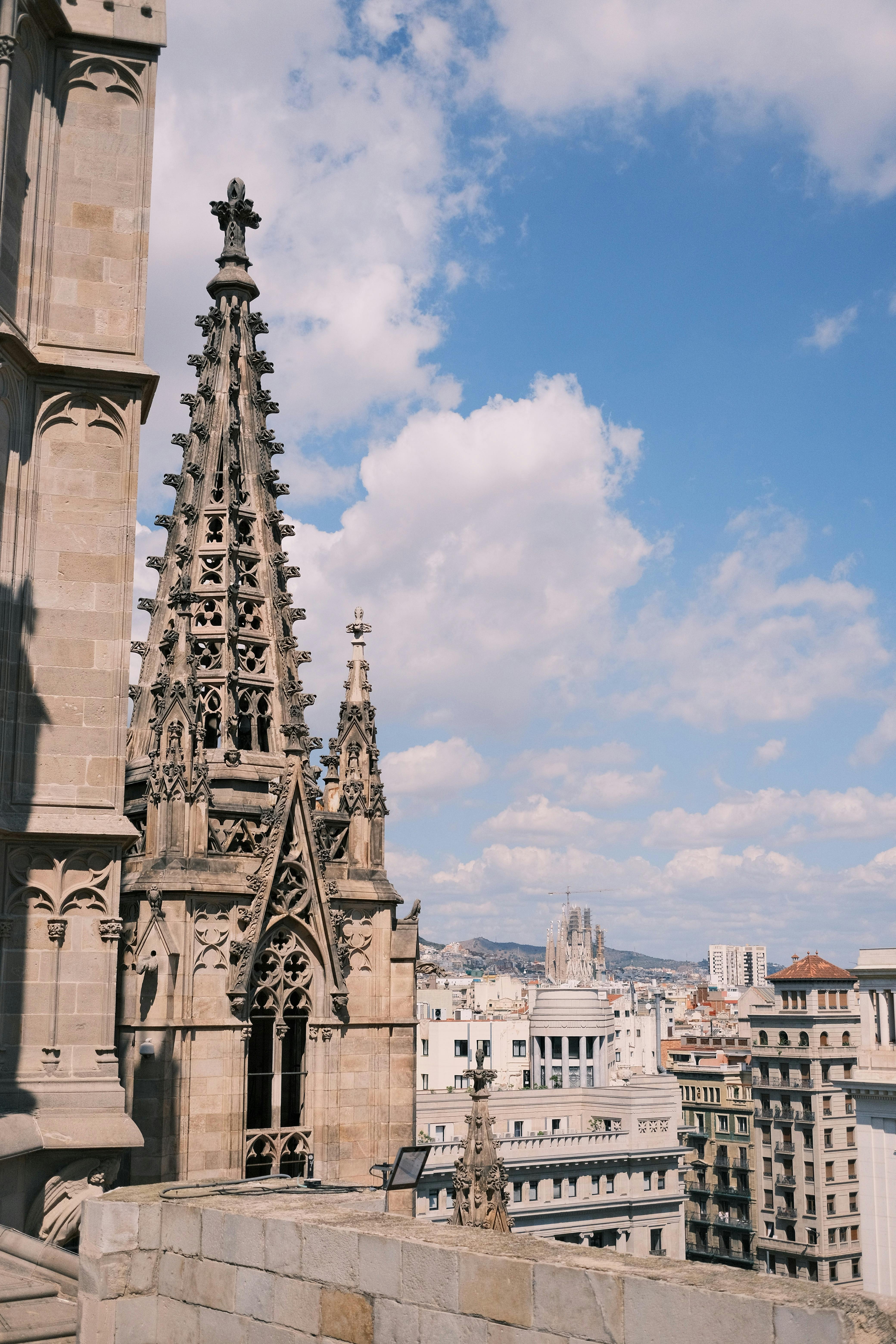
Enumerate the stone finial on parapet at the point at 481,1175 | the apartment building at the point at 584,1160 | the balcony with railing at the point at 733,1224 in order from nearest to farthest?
the stone finial on parapet at the point at 481,1175, the apartment building at the point at 584,1160, the balcony with railing at the point at 733,1224

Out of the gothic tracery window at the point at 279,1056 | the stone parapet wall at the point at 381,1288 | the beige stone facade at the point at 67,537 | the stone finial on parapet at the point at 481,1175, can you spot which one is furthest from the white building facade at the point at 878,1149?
the stone parapet wall at the point at 381,1288

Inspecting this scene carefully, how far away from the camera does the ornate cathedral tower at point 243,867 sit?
23.9 metres

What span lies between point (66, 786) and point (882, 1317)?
10.1m

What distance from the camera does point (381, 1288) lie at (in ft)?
25.3

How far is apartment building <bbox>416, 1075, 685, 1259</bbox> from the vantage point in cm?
9631

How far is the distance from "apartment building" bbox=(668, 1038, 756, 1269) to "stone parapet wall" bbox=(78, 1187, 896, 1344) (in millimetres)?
115423

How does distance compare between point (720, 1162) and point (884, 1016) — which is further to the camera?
point (720, 1162)

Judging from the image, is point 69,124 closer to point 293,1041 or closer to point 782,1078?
point 293,1041

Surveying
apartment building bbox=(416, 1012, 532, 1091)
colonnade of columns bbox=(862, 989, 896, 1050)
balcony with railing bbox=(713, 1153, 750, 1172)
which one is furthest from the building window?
balcony with railing bbox=(713, 1153, 750, 1172)

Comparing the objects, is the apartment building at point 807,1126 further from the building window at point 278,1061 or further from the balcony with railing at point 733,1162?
the building window at point 278,1061

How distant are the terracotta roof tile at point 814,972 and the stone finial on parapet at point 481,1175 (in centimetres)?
9709

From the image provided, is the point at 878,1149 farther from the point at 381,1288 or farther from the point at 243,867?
the point at 381,1288

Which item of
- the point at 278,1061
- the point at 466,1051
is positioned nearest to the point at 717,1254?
the point at 466,1051

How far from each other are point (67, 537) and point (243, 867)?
11.6 meters
